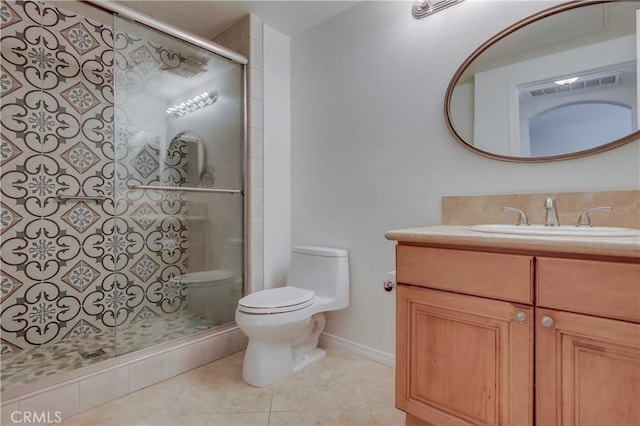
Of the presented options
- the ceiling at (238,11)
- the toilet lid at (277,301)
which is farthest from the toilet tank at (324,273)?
the ceiling at (238,11)

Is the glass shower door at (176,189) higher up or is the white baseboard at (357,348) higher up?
the glass shower door at (176,189)

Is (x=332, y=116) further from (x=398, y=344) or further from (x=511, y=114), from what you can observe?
(x=398, y=344)

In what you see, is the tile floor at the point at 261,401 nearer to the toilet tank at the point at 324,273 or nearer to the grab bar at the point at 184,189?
the toilet tank at the point at 324,273

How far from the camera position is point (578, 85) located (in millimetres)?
1272

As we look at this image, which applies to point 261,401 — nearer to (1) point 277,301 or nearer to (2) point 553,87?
(1) point 277,301

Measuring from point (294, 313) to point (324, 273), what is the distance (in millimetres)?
385

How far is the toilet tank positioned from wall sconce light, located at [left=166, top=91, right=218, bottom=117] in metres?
1.15

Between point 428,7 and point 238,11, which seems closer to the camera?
point 428,7

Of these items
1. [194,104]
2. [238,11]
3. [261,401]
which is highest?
[238,11]

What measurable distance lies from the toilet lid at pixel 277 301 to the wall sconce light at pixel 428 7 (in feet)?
5.38

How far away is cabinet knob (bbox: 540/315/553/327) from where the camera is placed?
0.88 metres

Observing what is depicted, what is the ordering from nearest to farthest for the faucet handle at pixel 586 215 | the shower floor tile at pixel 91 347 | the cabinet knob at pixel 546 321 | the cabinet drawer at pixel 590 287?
the cabinet drawer at pixel 590 287
the cabinet knob at pixel 546 321
the faucet handle at pixel 586 215
the shower floor tile at pixel 91 347

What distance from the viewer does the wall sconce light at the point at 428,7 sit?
1616 millimetres

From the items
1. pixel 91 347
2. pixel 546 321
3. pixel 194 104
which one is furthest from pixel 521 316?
Result: pixel 91 347
